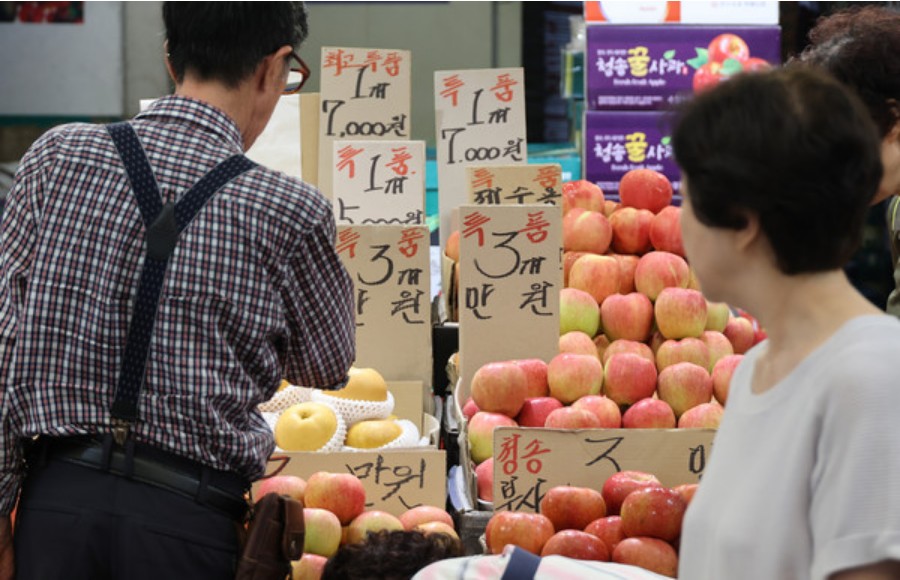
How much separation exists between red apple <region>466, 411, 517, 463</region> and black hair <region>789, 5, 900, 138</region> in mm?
1260

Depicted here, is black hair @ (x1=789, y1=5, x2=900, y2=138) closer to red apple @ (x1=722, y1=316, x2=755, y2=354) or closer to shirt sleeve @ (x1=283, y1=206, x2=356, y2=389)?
shirt sleeve @ (x1=283, y1=206, x2=356, y2=389)

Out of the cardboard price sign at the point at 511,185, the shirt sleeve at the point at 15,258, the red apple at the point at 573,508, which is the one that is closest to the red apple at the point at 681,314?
the cardboard price sign at the point at 511,185

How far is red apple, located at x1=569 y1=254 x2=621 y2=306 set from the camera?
3174 mm

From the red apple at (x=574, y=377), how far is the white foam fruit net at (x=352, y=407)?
16.6 inches

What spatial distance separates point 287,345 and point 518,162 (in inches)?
81.5

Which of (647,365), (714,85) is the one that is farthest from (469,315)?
(714,85)

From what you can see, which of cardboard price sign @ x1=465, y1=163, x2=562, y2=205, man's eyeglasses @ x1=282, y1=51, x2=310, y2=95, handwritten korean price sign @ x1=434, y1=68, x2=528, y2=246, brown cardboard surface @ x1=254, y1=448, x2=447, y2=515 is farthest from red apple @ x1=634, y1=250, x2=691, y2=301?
man's eyeglasses @ x1=282, y1=51, x2=310, y2=95

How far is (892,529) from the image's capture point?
96cm

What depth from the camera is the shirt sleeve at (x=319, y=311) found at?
168 cm

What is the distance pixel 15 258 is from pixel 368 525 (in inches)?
37.1

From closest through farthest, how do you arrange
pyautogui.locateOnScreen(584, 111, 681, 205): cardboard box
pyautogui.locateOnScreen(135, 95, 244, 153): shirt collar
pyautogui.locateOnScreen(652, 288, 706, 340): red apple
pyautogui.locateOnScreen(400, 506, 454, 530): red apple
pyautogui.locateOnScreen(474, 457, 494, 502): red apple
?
pyautogui.locateOnScreen(135, 95, 244, 153): shirt collar < pyautogui.locateOnScreen(400, 506, 454, 530): red apple < pyautogui.locateOnScreen(474, 457, 494, 502): red apple < pyautogui.locateOnScreen(652, 288, 706, 340): red apple < pyautogui.locateOnScreen(584, 111, 681, 205): cardboard box

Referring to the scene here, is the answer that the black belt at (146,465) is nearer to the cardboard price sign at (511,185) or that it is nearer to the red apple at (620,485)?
the red apple at (620,485)

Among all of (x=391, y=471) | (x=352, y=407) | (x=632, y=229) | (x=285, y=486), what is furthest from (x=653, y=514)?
(x=632, y=229)

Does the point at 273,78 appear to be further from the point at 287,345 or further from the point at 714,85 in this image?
the point at 714,85
